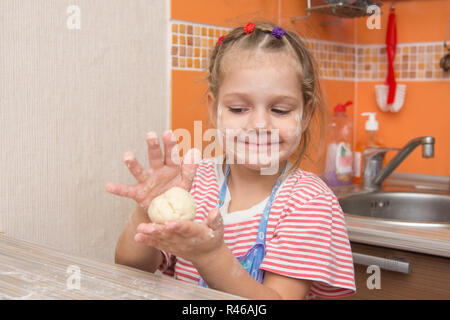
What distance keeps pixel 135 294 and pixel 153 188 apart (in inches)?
7.0

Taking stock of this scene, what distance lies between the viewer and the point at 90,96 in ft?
3.89

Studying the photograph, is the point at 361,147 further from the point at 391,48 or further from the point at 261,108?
the point at 261,108

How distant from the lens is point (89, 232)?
3.97ft

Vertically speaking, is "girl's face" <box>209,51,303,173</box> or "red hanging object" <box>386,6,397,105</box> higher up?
"red hanging object" <box>386,6,397,105</box>

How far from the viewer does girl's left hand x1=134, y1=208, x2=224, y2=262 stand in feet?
Result: 2.25

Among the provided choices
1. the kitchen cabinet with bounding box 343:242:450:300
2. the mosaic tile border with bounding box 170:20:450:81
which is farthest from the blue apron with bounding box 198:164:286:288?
the mosaic tile border with bounding box 170:20:450:81

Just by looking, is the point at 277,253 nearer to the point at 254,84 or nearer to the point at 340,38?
the point at 254,84

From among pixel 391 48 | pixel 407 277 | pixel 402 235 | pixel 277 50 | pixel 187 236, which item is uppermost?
pixel 391 48

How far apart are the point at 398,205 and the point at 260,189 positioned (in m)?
0.85

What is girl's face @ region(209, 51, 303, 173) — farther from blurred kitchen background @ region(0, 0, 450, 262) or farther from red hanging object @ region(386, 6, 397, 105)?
red hanging object @ region(386, 6, 397, 105)

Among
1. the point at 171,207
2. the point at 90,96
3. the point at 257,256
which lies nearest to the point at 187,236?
the point at 171,207

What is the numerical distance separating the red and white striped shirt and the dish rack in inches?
31.0

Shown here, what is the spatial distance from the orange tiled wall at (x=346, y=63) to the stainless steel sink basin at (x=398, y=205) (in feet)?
0.63

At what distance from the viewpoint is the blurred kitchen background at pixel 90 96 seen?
1063mm
